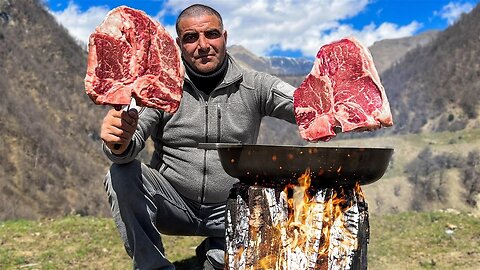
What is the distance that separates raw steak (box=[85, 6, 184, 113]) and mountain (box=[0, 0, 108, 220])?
83.6ft

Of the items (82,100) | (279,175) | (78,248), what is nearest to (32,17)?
(82,100)

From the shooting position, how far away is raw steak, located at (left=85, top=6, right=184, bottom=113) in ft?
10.3

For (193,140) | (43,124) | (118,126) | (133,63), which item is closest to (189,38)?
(133,63)

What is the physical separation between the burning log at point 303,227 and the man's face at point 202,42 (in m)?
1.20

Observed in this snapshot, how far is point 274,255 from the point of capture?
3031mm

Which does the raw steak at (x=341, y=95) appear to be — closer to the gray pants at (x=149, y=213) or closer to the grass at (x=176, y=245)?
the gray pants at (x=149, y=213)

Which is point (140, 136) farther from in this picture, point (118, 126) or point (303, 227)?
point (303, 227)

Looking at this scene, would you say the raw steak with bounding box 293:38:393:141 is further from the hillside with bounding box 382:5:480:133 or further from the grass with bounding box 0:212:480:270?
the hillside with bounding box 382:5:480:133

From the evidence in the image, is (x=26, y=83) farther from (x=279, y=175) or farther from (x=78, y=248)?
(x=279, y=175)

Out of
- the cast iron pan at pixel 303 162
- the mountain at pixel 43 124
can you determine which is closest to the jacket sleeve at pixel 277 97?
the cast iron pan at pixel 303 162

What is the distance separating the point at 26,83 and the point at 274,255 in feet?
141

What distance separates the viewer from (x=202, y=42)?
3.77 meters

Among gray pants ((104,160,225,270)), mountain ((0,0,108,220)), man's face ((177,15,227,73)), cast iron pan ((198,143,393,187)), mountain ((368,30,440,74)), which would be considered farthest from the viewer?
mountain ((368,30,440,74))

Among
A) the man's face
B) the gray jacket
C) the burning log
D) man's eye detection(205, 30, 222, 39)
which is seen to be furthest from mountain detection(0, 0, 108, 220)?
the burning log
